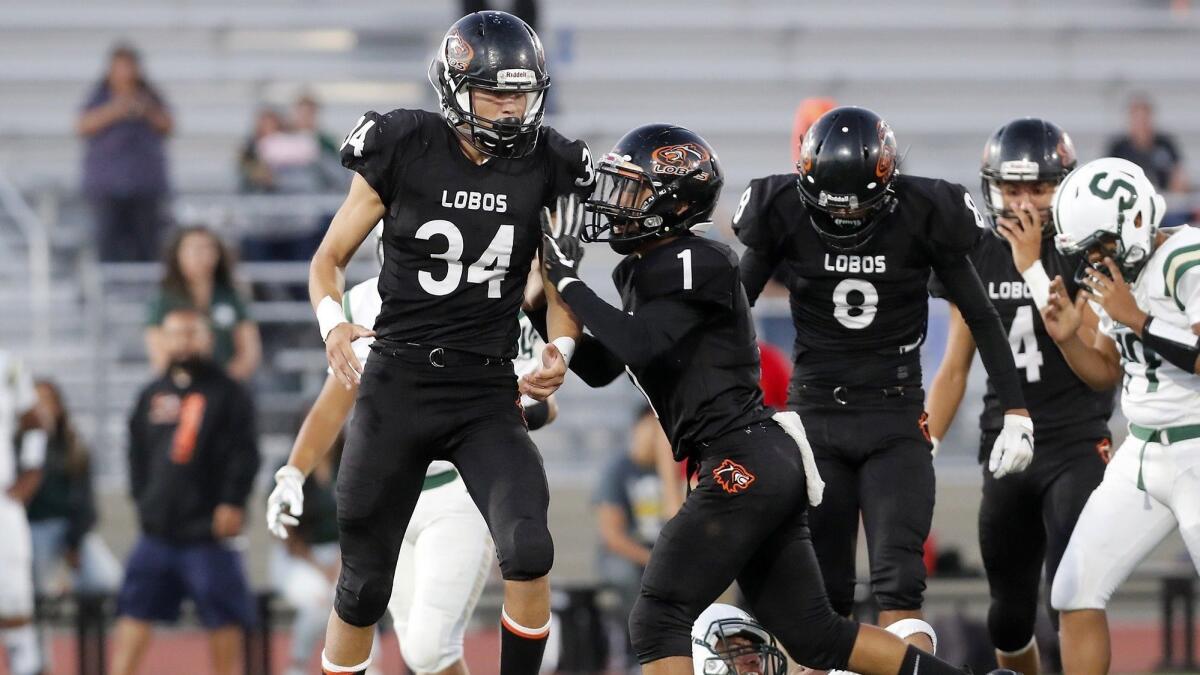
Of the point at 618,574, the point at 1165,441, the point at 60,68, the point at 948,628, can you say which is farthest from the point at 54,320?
the point at 1165,441

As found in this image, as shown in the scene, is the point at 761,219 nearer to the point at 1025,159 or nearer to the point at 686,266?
the point at 686,266

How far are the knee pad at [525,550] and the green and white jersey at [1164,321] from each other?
204 cm

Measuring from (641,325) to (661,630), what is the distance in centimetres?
84

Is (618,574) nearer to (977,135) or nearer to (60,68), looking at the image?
(977,135)

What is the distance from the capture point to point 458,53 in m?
4.90

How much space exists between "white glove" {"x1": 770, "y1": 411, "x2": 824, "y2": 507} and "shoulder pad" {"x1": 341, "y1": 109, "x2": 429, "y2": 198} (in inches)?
51.1

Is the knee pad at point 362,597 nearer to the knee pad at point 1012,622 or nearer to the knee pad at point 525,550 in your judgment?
the knee pad at point 525,550

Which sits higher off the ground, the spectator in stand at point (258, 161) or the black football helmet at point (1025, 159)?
the black football helmet at point (1025, 159)

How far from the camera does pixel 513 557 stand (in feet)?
15.5

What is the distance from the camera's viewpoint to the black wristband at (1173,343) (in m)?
5.25

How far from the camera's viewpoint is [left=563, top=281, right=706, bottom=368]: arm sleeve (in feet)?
15.4

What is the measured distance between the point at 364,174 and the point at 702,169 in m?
0.96

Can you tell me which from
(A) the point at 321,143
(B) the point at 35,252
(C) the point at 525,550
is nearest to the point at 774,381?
(C) the point at 525,550

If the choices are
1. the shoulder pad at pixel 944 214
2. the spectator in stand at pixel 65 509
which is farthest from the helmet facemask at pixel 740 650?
the spectator in stand at pixel 65 509
